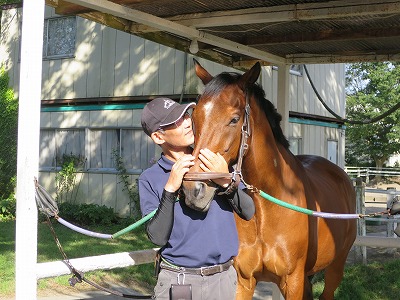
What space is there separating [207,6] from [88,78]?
11306mm

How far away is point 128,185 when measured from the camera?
14.9 metres

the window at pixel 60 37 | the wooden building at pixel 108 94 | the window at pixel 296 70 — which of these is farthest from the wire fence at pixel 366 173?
the window at pixel 60 37

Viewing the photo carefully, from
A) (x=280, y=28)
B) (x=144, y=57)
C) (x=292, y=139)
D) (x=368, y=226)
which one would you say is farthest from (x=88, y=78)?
(x=280, y=28)

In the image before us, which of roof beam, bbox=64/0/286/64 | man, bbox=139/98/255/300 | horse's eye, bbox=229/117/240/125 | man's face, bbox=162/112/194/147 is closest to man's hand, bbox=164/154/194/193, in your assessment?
man, bbox=139/98/255/300

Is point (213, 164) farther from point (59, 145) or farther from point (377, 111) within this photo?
point (377, 111)

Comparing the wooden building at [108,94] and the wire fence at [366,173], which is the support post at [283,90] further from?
the wire fence at [366,173]

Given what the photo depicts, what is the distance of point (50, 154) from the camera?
55.4 ft

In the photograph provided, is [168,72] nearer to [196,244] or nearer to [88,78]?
[88,78]

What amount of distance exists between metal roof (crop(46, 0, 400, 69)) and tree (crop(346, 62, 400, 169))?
3317 centimetres

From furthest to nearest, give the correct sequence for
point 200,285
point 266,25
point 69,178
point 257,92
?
1. point 69,178
2. point 266,25
3. point 257,92
4. point 200,285

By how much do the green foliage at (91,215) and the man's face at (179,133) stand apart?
11.7 metres

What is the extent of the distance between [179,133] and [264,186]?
123 cm

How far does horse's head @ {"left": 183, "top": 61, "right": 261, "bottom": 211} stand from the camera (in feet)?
10.3

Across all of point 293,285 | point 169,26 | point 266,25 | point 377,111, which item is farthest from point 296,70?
point 377,111
